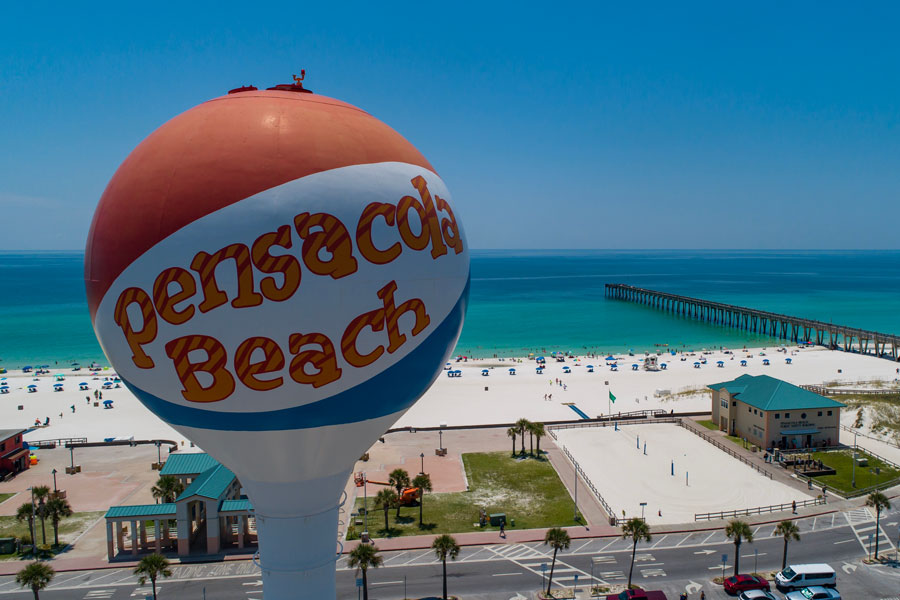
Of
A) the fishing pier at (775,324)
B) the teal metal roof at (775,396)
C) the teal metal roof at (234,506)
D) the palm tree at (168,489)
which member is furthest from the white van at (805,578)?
the fishing pier at (775,324)

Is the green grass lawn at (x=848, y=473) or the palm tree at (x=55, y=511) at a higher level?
the palm tree at (x=55, y=511)

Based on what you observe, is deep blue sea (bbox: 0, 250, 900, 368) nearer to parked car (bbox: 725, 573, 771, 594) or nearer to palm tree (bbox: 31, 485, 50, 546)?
palm tree (bbox: 31, 485, 50, 546)

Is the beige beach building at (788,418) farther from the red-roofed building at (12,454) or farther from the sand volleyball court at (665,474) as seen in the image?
the red-roofed building at (12,454)

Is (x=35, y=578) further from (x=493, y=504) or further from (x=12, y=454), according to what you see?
(x=493, y=504)

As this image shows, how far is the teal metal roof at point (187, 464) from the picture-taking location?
1218 inches

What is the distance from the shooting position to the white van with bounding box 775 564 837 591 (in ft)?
73.9

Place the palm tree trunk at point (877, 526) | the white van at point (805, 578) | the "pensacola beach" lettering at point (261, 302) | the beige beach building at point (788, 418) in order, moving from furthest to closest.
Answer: the beige beach building at point (788, 418) → the palm tree trunk at point (877, 526) → the white van at point (805, 578) → the "pensacola beach" lettering at point (261, 302)

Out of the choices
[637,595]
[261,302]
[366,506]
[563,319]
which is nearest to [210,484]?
[366,506]

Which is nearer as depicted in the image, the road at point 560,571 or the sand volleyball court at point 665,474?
the road at point 560,571

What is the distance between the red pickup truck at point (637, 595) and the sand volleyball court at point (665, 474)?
7733mm

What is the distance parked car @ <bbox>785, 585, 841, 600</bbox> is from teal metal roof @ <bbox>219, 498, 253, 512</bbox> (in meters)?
21.9

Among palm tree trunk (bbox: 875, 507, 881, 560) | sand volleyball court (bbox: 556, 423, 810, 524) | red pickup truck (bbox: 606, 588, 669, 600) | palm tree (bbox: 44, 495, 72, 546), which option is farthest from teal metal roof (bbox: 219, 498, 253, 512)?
palm tree trunk (bbox: 875, 507, 881, 560)

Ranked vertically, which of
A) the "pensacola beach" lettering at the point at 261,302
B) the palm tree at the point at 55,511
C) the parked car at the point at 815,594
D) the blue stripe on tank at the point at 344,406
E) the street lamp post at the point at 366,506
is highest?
the "pensacola beach" lettering at the point at 261,302

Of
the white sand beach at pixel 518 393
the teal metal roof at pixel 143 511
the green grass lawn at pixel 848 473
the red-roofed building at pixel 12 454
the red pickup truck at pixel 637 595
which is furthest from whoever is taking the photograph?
the white sand beach at pixel 518 393
